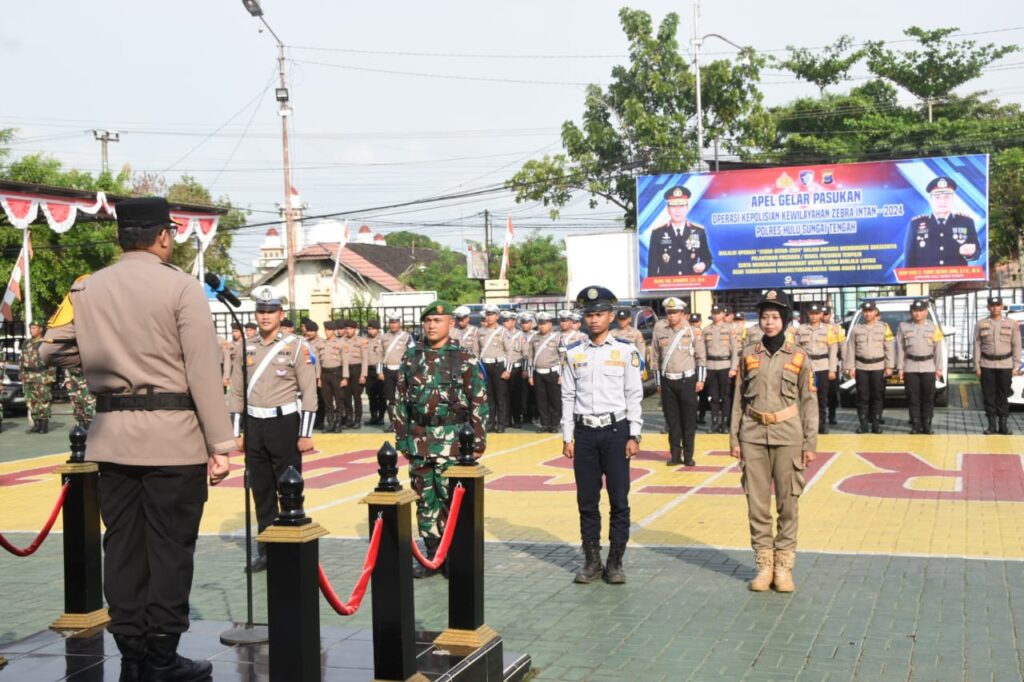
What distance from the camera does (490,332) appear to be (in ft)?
63.3

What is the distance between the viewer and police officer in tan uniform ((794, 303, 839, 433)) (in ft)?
55.4

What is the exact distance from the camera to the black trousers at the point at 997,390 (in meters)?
15.9

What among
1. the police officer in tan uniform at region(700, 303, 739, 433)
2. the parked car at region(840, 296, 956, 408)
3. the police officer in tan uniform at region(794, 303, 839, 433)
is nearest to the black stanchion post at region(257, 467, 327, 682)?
the police officer in tan uniform at region(700, 303, 739, 433)

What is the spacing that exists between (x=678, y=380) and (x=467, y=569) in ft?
28.8

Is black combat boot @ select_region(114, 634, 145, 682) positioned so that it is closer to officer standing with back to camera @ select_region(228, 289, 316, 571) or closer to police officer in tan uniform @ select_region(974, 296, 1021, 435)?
officer standing with back to camera @ select_region(228, 289, 316, 571)

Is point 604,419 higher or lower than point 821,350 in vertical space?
lower

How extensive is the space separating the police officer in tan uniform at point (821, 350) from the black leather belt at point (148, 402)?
1351cm

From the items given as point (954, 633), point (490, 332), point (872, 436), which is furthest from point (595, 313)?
point (490, 332)

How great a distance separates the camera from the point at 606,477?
7.64 metres

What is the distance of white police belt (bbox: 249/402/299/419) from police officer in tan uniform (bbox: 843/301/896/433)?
1105cm

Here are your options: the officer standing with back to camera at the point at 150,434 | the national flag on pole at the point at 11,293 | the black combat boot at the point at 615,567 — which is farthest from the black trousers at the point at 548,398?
the officer standing with back to camera at the point at 150,434

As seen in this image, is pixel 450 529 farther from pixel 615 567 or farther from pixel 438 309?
pixel 438 309

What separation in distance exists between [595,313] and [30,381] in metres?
16.5

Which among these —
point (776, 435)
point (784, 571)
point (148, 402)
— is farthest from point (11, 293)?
point (148, 402)
